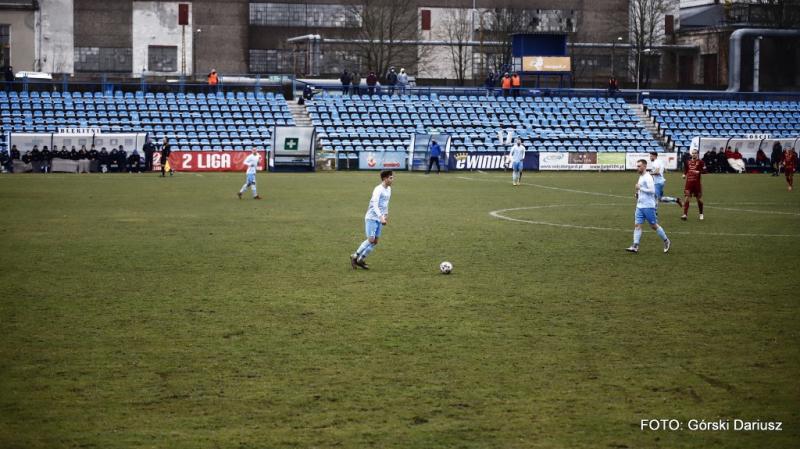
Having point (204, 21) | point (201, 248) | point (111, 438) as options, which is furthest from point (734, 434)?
point (204, 21)

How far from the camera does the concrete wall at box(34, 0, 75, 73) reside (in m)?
75.8

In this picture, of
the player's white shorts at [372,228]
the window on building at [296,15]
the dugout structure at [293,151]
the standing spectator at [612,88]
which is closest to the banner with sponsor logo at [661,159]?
the standing spectator at [612,88]

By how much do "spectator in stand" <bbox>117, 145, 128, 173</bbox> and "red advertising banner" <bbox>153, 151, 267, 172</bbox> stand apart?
1592 mm

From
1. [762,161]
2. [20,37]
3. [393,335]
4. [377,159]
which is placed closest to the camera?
[393,335]

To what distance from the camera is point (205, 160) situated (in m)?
48.2

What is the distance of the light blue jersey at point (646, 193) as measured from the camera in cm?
1834

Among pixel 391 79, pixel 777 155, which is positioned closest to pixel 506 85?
pixel 391 79

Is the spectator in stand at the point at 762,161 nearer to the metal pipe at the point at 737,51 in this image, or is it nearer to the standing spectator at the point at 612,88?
the standing spectator at the point at 612,88

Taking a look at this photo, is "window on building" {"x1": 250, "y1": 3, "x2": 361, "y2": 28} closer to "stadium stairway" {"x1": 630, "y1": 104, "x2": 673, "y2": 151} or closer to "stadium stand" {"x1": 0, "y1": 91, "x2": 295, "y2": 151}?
"stadium stand" {"x1": 0, "y1": 91, "x2": 295, "y2": 151}

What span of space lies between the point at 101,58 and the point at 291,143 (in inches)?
1451

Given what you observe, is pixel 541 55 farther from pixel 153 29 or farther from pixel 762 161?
pixel 153 29

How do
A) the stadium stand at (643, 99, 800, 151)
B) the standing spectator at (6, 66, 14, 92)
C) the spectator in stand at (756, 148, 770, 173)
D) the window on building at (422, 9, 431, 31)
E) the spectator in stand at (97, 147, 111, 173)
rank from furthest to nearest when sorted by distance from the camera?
the window on building at (422, 9, 431, 31) < the stadium stand at (643, 99, 800, 151) < the standing spectator at (6, 66, 14, 92) < the spectator in stand at (756, 148, 770, 173) < the spectator in stand at (97, 147, 111, 173)

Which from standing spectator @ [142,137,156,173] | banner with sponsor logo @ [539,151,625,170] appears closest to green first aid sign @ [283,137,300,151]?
standing spectator @ [142,137,156,173]

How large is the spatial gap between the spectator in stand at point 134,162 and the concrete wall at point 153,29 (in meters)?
33.4
